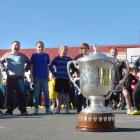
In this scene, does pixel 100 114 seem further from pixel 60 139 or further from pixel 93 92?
pixel 60 139

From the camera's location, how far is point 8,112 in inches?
424

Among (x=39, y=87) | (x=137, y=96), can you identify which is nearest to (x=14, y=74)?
(x=39, y=87)

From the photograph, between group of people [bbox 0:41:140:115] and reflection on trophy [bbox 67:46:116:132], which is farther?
group of people [bbox 0:41:140:115]

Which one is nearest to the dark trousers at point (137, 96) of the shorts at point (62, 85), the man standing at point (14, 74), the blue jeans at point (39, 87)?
the shorts at point (62, 85)

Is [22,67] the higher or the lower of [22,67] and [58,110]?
the higher

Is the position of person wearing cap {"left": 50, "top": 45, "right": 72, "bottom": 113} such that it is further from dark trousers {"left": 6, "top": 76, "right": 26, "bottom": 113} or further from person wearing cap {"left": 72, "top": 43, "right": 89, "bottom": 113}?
dark trousers {"left": 6, "top": 76, "right": 26, "bottom": 113}

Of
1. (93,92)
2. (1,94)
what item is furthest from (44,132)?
(1,94)

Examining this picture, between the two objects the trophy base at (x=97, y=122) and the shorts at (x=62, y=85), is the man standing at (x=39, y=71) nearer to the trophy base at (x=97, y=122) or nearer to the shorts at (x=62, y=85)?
the shorts at (x=62, y=85)

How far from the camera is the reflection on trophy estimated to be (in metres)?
6.79

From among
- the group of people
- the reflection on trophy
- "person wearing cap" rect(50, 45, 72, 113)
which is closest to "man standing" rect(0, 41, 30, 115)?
the group of people

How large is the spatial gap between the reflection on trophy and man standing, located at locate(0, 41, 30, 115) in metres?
3.71

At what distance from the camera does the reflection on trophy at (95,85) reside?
6785mm

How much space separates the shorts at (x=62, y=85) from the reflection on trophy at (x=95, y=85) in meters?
4.15

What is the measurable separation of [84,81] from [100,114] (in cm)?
64
